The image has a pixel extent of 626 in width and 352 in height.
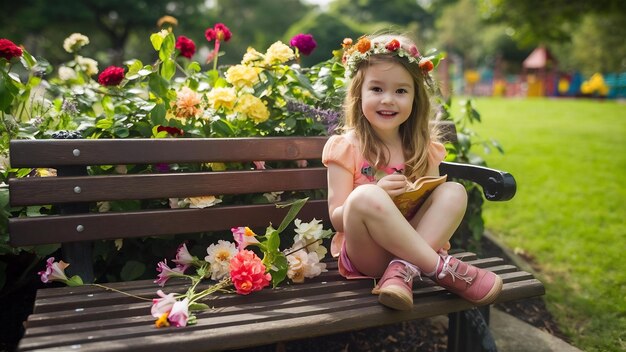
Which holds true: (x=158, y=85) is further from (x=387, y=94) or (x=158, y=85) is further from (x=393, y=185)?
A: (x=393, y=185)

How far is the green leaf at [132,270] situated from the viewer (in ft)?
7.66

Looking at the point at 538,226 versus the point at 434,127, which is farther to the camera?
the point at 538,226

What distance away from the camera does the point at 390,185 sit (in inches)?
82.7

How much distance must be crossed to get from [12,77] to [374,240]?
173 cm

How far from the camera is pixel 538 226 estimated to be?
14.7 ft

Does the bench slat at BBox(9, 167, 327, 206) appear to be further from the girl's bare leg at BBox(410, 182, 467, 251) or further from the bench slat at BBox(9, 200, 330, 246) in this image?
the girl's bare leg at BBox(410, 182, 467, 251)

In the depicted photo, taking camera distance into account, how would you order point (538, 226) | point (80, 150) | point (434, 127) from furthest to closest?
point (538, 226)
point (434, 127)
point (80, 150)

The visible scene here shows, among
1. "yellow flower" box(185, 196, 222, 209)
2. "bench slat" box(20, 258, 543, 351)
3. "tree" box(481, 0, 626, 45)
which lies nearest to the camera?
"bench slat" box(20, 258, 543, 351)

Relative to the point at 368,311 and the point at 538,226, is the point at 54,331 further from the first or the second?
the point at 538,226

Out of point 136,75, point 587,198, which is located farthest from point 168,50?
point 587,198

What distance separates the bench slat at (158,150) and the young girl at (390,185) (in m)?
0.22

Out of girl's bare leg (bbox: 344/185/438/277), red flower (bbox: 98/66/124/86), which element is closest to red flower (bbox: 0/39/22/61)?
red flower (bbox: 98/66/124/86)

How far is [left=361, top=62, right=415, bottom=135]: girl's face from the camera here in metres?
2.24

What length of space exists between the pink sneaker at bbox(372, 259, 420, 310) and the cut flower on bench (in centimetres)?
33
